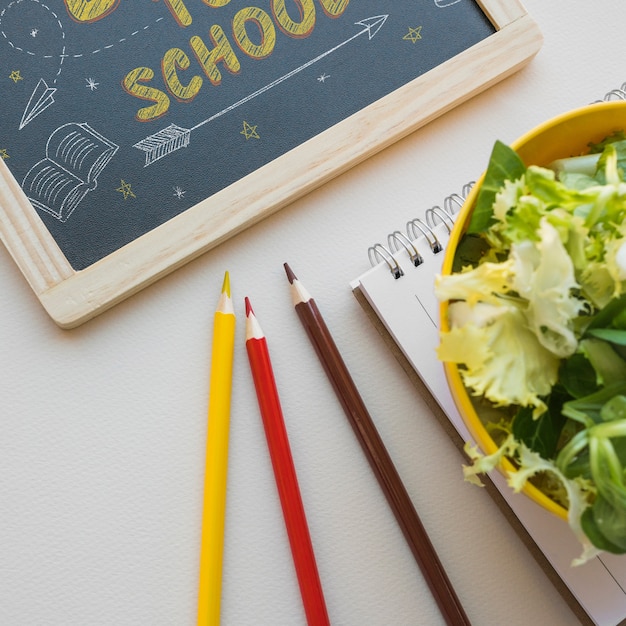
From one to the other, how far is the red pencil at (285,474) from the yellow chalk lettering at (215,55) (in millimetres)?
182

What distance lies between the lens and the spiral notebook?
1.47ft

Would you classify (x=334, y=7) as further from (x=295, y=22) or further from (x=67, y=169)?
(x=67, y=169)

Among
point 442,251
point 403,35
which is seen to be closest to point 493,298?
point 442,251

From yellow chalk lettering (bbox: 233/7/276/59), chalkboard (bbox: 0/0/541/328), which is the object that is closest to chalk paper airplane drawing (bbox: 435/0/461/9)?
chalkboard (bbox: 0/0/541/328)

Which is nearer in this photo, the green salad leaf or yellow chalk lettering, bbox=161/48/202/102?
the green salad leaf

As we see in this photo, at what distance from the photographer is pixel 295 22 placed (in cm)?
51

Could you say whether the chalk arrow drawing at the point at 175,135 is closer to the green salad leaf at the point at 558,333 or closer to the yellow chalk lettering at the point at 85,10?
the yellow chalk lettering at the point at 85,10

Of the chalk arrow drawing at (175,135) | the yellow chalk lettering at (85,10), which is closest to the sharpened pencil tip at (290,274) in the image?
the chalk arrow drawing at (175,135)

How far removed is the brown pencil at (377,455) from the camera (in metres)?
0.47

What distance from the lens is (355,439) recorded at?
0.49 meters

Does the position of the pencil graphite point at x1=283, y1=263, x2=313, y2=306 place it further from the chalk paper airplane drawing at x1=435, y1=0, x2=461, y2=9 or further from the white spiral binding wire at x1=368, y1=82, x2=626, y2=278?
the chalk paper airplane drawing at x1=435, y1=0, x2=461, y2=9

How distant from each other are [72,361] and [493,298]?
332 millimetres

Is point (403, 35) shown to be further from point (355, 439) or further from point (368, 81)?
point (355, 439)

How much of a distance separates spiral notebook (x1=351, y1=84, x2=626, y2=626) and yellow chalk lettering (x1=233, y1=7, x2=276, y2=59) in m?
0.17
